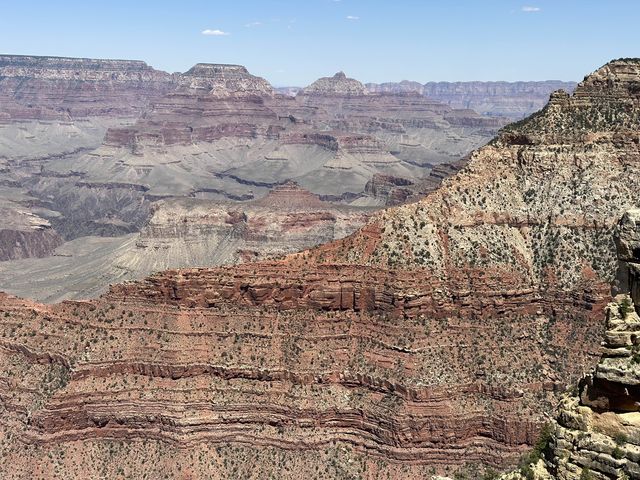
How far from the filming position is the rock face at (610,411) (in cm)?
2356

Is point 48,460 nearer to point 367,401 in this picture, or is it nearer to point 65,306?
point 65,306

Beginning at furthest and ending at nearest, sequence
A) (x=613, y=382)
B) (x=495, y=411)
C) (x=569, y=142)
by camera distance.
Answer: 1. (x=569, y=142)
2. (x=495, y=411)
3. (x=613, y=382)

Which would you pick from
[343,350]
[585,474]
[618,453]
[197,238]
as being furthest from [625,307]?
[197,238]

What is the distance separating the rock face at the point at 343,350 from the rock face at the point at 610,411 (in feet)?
108

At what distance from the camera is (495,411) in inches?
2277

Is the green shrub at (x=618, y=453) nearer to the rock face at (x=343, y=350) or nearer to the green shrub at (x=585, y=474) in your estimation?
the green shrub at (x=585, y=474)

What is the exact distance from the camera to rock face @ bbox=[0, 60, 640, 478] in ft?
190

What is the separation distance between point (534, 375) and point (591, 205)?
58.1ft

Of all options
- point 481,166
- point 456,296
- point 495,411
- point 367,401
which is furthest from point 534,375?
point 481,166

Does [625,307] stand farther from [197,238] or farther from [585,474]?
[197,238]

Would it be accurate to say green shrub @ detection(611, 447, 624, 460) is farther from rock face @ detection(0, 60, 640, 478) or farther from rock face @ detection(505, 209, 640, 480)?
rock face @ detection(0, 60, 640, 478)

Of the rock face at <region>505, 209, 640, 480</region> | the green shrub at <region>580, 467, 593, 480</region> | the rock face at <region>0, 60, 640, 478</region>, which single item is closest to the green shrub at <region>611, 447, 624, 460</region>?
the rock face at <region>505, 209, 640, 480</region>

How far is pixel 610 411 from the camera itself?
2439cm

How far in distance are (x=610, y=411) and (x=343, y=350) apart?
3821 cm
